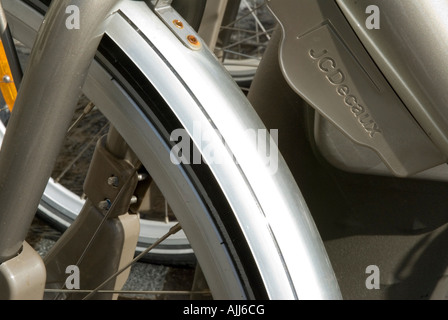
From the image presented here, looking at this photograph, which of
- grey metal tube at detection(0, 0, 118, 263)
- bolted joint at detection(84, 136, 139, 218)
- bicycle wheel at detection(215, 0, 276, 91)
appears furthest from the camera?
bicycle wheel at detection(215, 0, 276, 91)

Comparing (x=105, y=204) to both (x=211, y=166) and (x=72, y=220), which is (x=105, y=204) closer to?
(x=211, y=166)

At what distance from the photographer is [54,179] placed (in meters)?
1.40

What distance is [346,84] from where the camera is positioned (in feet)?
1.61

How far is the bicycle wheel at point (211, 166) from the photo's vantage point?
47 centimetres

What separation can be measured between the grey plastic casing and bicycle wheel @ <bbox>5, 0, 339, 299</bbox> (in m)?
0.05

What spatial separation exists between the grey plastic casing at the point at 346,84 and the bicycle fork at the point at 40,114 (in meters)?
0.12

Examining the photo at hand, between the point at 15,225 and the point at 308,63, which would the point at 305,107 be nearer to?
the point at 308,63

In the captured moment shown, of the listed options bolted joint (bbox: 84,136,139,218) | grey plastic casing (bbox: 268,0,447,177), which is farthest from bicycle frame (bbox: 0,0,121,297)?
bolted joint (bbox: 84,136,139,218)

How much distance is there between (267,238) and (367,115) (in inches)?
4.2

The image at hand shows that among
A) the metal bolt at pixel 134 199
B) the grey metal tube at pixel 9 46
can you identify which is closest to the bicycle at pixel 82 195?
the metal bolt at pixel 134 199

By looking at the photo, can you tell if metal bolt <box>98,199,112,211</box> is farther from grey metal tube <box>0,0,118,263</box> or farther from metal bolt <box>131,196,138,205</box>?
grey metal tube <box>0,0,118,263</box>

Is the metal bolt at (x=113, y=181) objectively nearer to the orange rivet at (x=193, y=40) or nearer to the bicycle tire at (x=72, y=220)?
the orange rivet at (x=193, y=40)

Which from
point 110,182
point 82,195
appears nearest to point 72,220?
point 82,195

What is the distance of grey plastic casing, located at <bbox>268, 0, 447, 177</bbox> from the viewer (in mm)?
480
